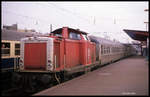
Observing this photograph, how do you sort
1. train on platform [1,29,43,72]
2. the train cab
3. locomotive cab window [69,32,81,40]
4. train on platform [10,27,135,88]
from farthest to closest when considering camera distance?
locomotive cab window [69,32,81,40]
train on platform [1,29,43,72]
the train cab
train on platform [10,27,135,88]

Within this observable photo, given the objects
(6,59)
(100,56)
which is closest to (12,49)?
(6,59)

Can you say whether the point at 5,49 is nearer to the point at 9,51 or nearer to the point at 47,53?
the point at 9,51

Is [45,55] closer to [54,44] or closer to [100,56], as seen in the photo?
[54,44]

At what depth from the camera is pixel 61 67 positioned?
27.5 feet

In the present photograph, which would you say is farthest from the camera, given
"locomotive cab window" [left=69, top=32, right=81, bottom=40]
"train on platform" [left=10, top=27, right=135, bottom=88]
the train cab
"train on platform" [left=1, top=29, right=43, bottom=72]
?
"locomotive cab window" [left=69, top=32, right=81, bottom=40]

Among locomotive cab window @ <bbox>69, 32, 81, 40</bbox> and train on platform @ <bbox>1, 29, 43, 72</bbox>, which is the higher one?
locomotive cab window @ <bbox>69, 32, 81, 40</bbox>

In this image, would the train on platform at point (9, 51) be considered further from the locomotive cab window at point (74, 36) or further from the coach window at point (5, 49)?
the locomotive cab window at point (74, 36)

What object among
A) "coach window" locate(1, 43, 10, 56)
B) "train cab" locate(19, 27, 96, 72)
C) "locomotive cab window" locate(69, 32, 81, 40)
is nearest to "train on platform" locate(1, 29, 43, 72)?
"coach window" locate(1, 43, 10, 56)

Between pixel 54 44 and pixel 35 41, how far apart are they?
888 mm

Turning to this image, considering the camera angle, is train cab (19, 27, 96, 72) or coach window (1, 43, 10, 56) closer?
train cab (19, 27, 96, 72)

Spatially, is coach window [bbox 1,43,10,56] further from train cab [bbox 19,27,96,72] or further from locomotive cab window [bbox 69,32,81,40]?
locomotive cab window [bbox 69,32,81,40]

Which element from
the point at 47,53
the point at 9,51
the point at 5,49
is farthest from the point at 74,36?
the point at 5,49

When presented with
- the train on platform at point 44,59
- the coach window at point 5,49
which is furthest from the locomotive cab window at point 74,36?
the coach window at point 5,49

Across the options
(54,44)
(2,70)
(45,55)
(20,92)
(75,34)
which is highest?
(75,34)
